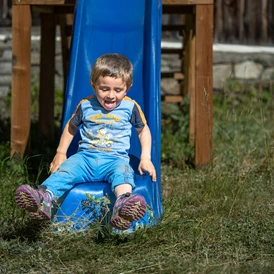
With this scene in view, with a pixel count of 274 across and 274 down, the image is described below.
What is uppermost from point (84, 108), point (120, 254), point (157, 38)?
point (157, 38)

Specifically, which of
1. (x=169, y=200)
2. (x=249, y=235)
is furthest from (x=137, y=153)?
(x=249, y=235)

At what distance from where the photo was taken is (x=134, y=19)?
5.13 meters

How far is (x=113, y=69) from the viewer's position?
156 inches

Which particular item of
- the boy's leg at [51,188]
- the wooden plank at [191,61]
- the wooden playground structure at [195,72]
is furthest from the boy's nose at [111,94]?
the wooden plank at [191,61]

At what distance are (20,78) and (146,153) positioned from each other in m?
1.71

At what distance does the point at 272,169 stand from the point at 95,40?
1647 mm

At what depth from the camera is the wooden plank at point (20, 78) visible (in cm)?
523

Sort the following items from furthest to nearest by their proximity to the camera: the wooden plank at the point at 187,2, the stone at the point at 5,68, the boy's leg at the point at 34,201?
the stone at the point at 5,68 < the wooden plank at the point at 187,2 < the boy's leg at the point at 34,201

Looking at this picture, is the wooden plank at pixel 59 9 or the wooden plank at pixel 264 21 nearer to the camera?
the wooden plank at pixel 59 9

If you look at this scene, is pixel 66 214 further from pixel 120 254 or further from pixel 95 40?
pixel 95 40

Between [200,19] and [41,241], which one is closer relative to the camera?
[41,241]

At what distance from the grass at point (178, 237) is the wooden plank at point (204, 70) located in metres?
0.41

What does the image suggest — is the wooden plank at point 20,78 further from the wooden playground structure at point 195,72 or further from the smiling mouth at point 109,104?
the smiling mouth at point 109,104

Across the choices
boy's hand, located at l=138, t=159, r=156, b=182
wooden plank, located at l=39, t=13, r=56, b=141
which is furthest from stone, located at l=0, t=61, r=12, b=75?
boy's hand, located at l=138, t=159, r=156, b=182
